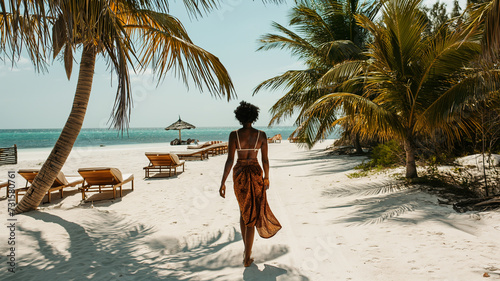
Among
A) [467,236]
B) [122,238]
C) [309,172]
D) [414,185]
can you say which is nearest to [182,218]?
[122,238]

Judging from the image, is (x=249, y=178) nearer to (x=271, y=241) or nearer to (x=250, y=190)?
(x=250, y=190)

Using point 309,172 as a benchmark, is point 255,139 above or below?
above

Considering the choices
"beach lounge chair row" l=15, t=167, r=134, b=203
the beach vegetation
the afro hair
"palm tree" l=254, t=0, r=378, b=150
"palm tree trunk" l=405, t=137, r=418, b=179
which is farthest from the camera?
"palm tree" l=254, t=0, r=378, b=150

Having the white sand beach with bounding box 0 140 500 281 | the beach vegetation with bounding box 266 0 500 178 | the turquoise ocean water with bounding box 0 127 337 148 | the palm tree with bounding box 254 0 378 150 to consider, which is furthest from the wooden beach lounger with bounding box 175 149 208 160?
the beach vegetation with bounding box 266 0 500 178

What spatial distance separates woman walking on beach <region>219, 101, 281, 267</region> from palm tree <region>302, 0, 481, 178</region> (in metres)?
3.12

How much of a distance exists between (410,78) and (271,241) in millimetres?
4316

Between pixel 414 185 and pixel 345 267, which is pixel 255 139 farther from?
pixel 414 185

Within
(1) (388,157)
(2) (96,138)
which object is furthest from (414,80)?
(2) (96,138)

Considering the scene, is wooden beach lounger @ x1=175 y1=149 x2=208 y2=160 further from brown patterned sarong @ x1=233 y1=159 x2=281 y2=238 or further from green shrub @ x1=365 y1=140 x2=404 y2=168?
brown patterned sarong @ x1=233 y1=159 x2=281 y2=238

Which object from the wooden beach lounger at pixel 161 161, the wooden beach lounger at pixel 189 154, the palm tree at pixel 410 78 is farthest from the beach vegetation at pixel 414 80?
the wooden beach lounger at pixel 189 154

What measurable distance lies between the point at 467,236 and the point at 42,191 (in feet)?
18.7

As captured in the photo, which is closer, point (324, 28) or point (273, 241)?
point (273, 241)

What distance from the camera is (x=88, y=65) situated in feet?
15.3

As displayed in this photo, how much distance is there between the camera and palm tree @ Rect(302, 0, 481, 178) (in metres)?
5.30
